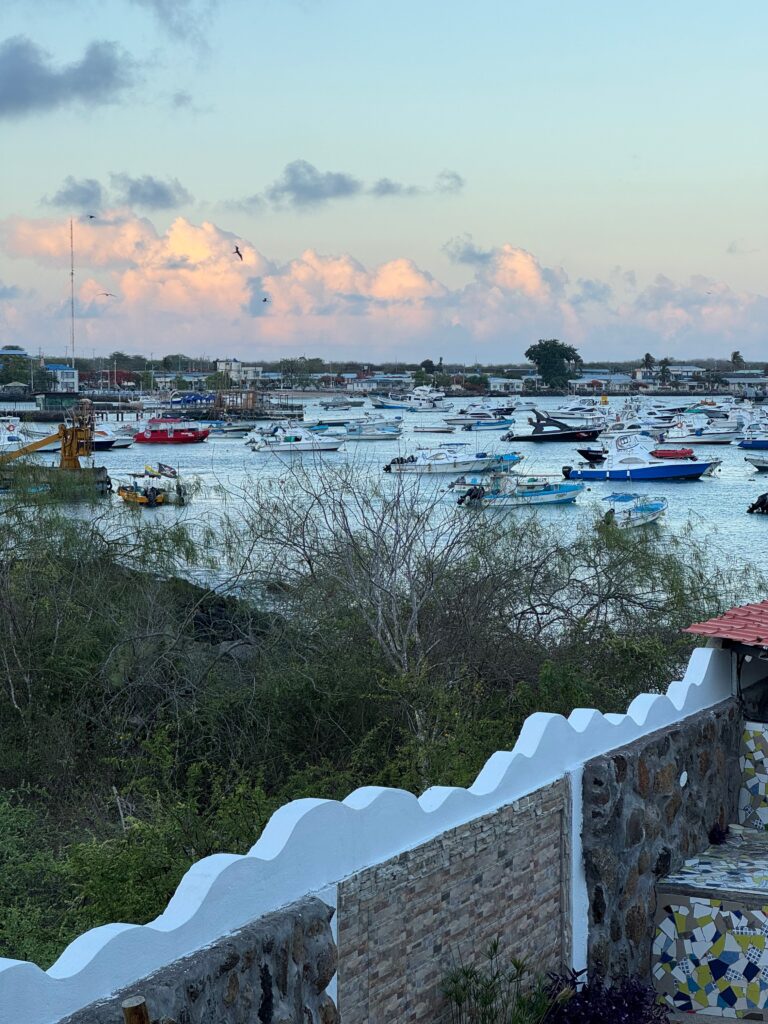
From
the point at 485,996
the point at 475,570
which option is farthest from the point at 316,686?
the point at 485,996

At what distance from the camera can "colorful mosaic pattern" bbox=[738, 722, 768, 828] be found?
1205 centimetres

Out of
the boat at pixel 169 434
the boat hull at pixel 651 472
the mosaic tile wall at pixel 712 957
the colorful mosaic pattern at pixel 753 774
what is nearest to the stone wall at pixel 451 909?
the mosaic tile wall at pixel 712 957

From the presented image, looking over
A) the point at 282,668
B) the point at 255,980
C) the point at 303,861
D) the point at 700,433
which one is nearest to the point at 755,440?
the point at 700,433

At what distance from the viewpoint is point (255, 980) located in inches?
250

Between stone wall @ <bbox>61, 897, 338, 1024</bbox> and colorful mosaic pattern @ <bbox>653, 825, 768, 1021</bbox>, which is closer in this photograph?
stone wall @ <bbox>61, 897, 338, 1024</bbox>

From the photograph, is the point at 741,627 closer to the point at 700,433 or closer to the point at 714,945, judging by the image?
the point at 714,945

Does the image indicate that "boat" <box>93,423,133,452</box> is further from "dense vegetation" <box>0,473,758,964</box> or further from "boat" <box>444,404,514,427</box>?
"dense vegetation" <box>0,473,758,964</box>

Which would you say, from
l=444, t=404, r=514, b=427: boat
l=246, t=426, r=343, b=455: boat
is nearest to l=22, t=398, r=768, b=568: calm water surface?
l=246, t=426, r=343, b=455: boat

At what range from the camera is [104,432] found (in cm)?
11500

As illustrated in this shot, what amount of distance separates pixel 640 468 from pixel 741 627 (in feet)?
251

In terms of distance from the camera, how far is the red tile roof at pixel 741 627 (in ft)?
36.7

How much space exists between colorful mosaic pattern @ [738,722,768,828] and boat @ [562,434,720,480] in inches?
2841

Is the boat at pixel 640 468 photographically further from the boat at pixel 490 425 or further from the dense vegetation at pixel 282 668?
the dense vegetation at pixel 282 668

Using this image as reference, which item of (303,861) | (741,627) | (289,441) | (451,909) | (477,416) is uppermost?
(741,627)
